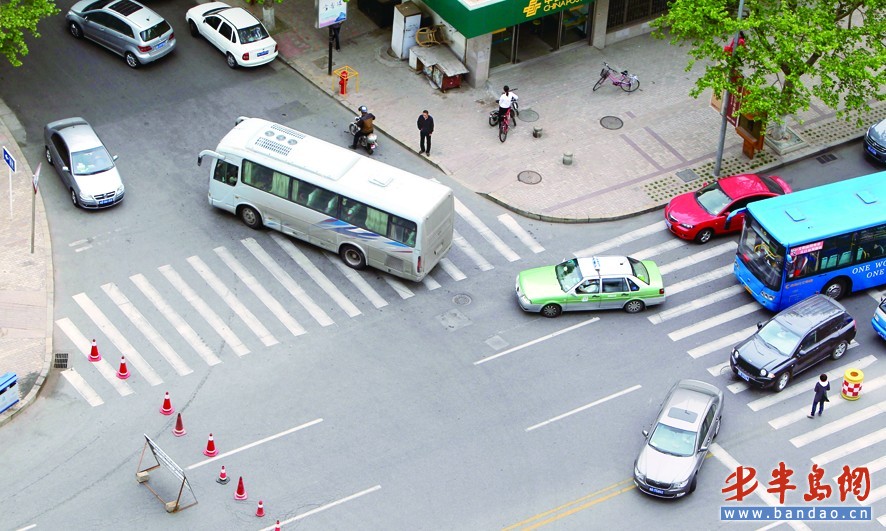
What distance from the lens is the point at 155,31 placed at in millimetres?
50625

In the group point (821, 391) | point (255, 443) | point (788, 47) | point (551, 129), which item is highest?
point (788, 47)

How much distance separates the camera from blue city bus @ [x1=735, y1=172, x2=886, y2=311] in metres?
39.8

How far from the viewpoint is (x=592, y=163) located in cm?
4716

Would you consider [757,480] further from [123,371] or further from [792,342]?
[123,371]

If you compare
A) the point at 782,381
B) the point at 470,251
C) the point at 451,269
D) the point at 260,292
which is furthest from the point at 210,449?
the point at 782,381

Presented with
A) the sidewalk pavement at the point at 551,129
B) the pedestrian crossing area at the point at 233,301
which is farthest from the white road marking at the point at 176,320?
the sidewalk pavement at the point at 551,129

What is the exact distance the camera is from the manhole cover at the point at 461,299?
136 ft

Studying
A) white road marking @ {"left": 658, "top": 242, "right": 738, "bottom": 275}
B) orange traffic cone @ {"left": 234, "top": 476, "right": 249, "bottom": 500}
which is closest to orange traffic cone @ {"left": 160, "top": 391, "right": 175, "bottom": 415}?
orange traffic cone @ {"left": 234, "top": 476, "right": 249, "bottom": 500}

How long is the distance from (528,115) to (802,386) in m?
15.9

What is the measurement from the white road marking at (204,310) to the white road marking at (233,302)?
1.93ft

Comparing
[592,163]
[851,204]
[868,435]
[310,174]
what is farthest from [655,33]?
[868,435]

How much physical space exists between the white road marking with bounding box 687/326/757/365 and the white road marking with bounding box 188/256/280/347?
12638mm

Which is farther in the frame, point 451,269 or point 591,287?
point 451,269

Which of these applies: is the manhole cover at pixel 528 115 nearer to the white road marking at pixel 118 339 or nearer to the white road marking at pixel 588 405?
Result: the white road marking at pixel 588 405
